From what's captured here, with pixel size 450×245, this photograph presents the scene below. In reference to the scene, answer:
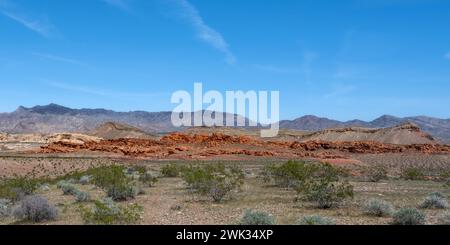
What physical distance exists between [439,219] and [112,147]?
6794 centimetres

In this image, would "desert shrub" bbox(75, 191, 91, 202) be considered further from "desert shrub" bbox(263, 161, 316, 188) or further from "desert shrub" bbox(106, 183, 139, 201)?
"desert shrub" bbox(263, 161, 316, 188)

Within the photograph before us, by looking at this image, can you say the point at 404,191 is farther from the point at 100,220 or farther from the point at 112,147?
the point at 112,147

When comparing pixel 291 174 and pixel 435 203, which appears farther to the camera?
pixel 291 174

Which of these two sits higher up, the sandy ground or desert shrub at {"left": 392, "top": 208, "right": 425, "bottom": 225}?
desert shrub at {"left": 392, "top": 208, "right": 425, "bottom": 225}

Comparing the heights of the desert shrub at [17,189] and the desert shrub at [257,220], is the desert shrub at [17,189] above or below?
below

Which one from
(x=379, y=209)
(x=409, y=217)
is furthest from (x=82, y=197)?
(x=409, y=217)

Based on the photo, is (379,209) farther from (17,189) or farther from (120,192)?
(17,189)

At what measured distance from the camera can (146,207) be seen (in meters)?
19.0

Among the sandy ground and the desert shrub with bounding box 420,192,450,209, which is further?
the desert shrub with bounding box 420,192,450,209

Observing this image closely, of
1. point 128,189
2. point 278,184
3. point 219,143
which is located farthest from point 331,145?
point 128,189

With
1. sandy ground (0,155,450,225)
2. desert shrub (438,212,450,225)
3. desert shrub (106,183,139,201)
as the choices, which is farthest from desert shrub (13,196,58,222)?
desert shrub (438,212,450,225)

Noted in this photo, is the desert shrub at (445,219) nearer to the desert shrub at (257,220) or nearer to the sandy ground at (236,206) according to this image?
the sandy ground at (236,206)

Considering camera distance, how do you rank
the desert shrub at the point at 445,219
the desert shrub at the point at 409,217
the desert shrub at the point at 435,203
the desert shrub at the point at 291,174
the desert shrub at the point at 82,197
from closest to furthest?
the desert shrub at the point at 445,219 < the desert shrub at the point at 409,217 < the desert shrub at the point at 435,203 < the desert shrub at the point at 82,197 < the desert shrub at the point at 291,174

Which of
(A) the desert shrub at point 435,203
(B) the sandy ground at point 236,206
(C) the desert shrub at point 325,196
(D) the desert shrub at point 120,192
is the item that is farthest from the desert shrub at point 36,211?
(A) the desert shrub at point 435,203
